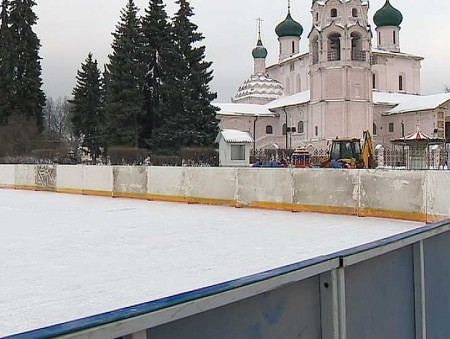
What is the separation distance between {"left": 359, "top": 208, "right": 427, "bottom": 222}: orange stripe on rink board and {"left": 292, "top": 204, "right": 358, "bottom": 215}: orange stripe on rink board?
18 centimetres

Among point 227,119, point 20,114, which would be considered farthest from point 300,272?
point 227,119

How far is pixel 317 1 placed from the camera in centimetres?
4494

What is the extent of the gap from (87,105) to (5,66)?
8.60m

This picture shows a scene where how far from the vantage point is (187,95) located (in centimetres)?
3481

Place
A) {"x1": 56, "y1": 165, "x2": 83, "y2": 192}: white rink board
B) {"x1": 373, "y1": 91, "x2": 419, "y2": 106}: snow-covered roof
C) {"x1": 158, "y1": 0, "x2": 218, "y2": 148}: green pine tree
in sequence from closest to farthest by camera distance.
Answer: {"x1": 56, "y1": 165, "x2": 83, "y2": 192}: white rink board
{"x1": 158, "y1": 0, "x2": 218, "y2": 148}: green pine tree
{"x1": 373, "y1": 91, "x2": 419, "y2": 106}: snow-covered roof

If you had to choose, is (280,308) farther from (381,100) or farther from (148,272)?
(381,100)

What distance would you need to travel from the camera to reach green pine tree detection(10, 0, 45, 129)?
38.7 metres

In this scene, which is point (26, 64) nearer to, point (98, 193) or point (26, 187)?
point (26, 187)

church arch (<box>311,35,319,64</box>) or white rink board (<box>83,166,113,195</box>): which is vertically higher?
church arch (<box>311,35,319,64</box>)

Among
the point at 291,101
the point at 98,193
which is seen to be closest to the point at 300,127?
the point at 291,101

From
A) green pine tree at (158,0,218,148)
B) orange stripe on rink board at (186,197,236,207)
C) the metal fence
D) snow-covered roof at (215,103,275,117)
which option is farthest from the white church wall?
orange stripe on rink board at (186,197,236,207)

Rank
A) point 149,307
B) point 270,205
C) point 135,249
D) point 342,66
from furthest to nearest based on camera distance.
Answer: point 342,66
point 270,205
point 135,249
point 149,307

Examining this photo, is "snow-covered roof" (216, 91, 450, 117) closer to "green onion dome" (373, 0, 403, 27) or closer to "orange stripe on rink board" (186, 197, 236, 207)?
"green onion dome" (373, 0, 403, 27)

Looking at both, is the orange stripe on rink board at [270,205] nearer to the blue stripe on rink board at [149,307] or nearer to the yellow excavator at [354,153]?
the blue stripe on rink board at [149,307]
